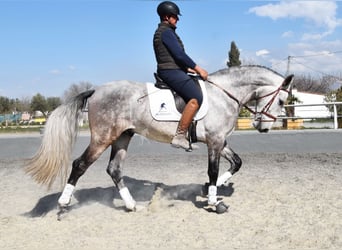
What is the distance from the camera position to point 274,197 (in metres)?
5.79

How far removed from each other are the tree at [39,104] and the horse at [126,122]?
4628 cm

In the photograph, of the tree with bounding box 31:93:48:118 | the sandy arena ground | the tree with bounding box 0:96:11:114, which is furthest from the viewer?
the tree with bounding box 0:96:11:114

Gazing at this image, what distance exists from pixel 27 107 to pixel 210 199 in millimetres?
57469

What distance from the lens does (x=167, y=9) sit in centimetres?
545

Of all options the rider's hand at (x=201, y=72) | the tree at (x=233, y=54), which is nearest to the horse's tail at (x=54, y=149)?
the rider's hand at (x=201, y=72)

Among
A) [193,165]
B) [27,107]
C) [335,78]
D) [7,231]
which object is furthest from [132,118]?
[335,78]

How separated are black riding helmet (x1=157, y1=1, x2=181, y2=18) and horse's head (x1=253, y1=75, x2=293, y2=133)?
5.37ft

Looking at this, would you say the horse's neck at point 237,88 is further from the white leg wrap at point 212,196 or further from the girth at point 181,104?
the white leg wrap at point 212,196

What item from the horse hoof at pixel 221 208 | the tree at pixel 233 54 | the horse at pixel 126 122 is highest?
the tree at pixel 233 54

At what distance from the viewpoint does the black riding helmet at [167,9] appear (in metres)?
5.45

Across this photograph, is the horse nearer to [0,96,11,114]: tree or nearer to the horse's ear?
the horse's ear

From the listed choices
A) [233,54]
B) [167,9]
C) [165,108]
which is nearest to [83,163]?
[165,108]

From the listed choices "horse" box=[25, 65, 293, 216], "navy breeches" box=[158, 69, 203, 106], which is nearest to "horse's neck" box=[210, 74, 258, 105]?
"horse" box=[25, 65, 293, 216]

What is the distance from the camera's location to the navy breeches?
5.43m
